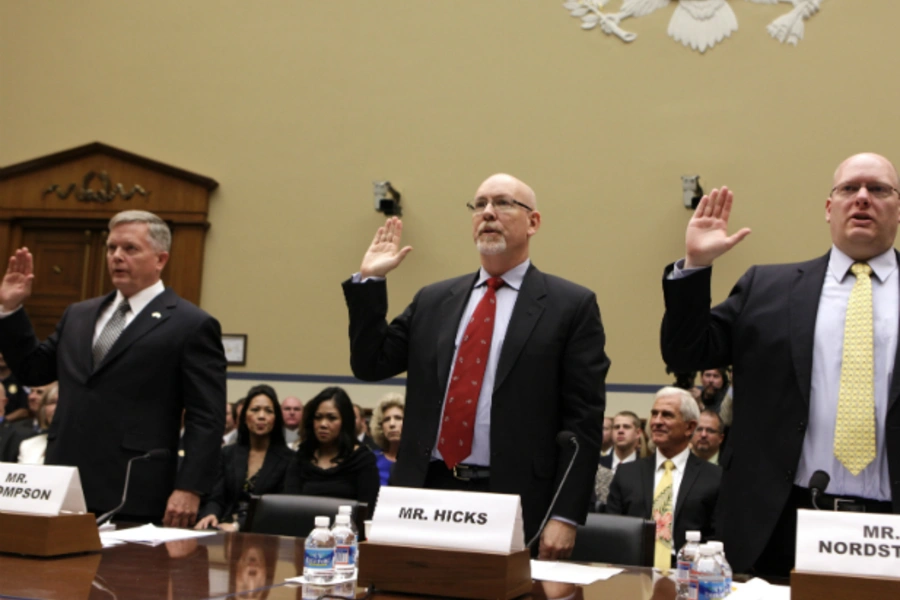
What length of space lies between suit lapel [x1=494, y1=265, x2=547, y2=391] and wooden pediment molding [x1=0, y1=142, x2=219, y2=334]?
6501 mm

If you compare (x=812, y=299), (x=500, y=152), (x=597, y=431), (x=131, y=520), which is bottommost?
(x=131, y=520)

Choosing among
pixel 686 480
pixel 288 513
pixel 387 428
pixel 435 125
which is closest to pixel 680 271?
pixel 288 513

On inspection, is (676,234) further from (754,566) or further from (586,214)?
(754,566)

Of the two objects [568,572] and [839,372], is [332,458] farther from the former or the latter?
[839,372]

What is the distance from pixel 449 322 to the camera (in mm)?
2590

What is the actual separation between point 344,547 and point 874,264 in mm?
1320

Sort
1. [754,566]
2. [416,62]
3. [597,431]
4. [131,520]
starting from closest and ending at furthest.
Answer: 1. [754,566]
2. [597,431]
3. [131,520]
4. [416,62]

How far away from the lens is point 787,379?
2146 millimetres

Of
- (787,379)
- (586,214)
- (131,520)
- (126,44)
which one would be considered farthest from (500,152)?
(787,379)

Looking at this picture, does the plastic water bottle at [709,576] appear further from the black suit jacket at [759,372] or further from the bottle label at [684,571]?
the black suit jacket at [759,372]

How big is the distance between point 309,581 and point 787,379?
1104mm

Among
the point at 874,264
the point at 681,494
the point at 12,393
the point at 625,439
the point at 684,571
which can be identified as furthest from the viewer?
the point at 12,393

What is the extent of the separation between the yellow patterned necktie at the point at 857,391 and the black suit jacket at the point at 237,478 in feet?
10.1

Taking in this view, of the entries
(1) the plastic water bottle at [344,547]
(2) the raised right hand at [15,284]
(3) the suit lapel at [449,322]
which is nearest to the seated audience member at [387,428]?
(2) the raised right hand at [15,284]
